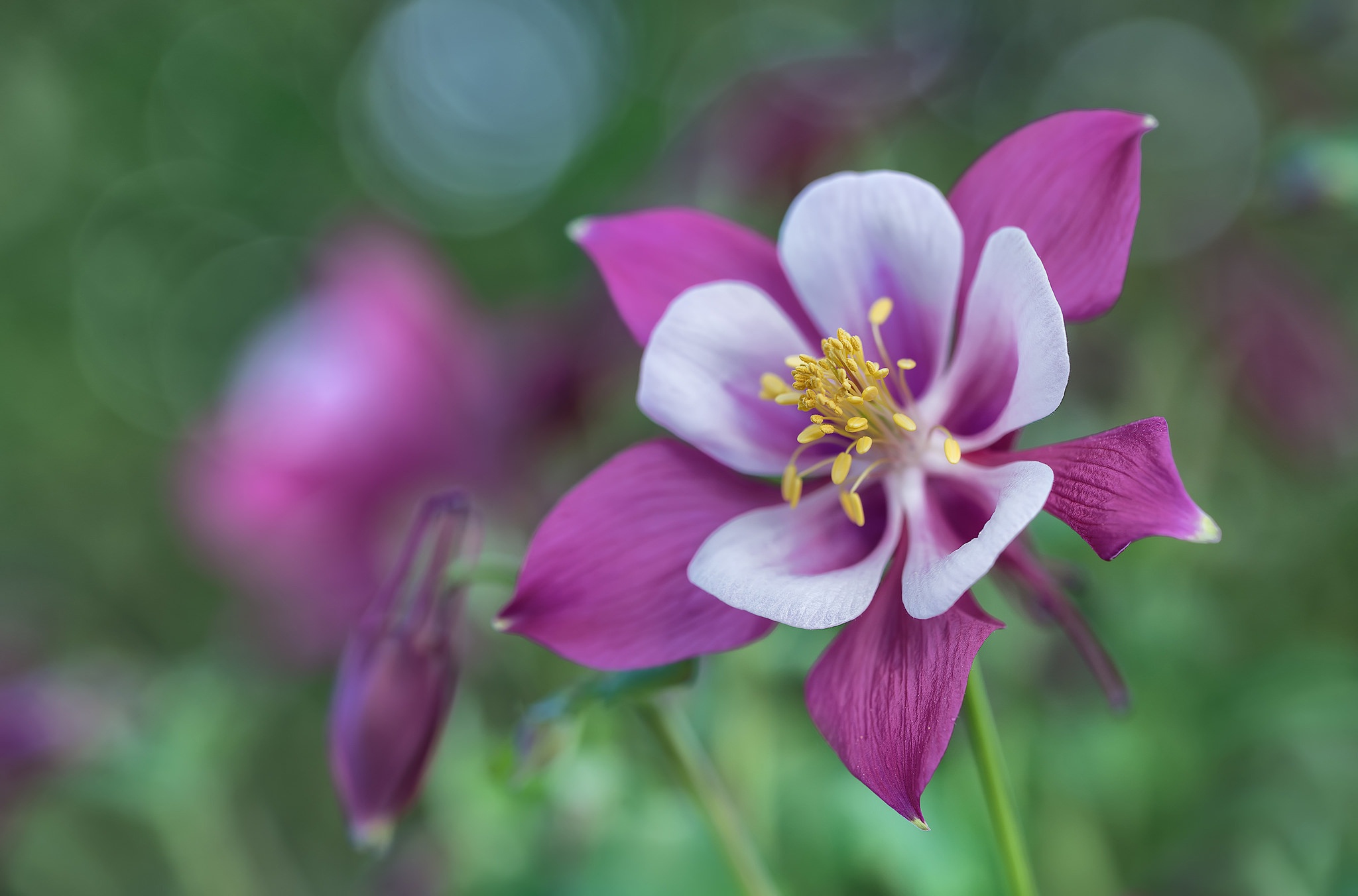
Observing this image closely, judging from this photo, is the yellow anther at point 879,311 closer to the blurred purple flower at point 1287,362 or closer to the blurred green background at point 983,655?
the blurred green background at point 983,655

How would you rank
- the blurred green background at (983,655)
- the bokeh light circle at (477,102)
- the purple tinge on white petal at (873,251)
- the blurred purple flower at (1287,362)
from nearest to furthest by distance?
the purple tinge on white petal at (873,251), the blurred green background at (983,655), the blurred purple flower at (1287,362), the bokeh light circle at (477,102)

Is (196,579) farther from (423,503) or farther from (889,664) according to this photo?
(889,664)

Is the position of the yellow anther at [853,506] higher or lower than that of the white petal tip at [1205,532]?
lower

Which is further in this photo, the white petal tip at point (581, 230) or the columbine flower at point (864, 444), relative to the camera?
the white petal tip at point (581, 230)

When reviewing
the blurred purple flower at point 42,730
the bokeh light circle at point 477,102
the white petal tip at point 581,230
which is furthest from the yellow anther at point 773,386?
the bokeh light circle at point 477,102

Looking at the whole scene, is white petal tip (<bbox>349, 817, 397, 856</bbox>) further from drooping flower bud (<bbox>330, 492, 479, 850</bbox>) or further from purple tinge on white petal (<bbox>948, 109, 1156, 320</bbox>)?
purple tinge on white petal (<bbox>948, 109, 1156, 320</bbox>)

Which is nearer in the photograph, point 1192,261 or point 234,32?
point 1192,261

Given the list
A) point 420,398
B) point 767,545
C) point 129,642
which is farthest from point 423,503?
point 129,642

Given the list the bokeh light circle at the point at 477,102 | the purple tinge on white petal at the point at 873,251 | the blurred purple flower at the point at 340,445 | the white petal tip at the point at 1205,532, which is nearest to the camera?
the white petal tip at the point at 1205,532
